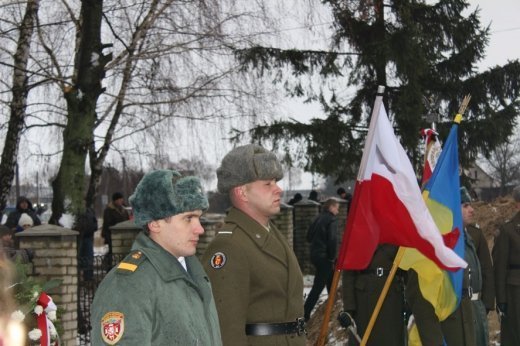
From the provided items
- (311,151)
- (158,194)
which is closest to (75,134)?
(311,151)

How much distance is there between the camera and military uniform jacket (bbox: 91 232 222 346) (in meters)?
3.07

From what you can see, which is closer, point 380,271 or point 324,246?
point 380,271

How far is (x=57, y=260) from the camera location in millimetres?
9289

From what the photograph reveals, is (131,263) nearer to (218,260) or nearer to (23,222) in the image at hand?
(218,260)

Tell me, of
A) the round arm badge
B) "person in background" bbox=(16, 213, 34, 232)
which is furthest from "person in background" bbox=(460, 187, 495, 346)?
"person in background" bbox=(16, 213, 34, 232)

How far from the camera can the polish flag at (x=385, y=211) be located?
19.4 feet

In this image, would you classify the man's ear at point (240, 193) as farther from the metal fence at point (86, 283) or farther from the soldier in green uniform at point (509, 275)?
the metal fence at point (86, 283)

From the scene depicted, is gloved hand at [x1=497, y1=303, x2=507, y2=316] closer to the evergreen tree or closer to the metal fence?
the metal fence

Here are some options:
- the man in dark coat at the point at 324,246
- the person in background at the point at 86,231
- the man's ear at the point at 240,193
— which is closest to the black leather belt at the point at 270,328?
the man's ear at the point at 240,193

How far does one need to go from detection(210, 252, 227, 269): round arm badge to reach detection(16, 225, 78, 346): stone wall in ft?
17.3

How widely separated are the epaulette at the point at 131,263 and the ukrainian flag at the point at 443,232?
395 cm

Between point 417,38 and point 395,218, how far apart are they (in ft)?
39.8

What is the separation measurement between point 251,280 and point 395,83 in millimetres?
15034

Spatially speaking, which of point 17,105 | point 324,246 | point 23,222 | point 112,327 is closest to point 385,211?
point 112,327
